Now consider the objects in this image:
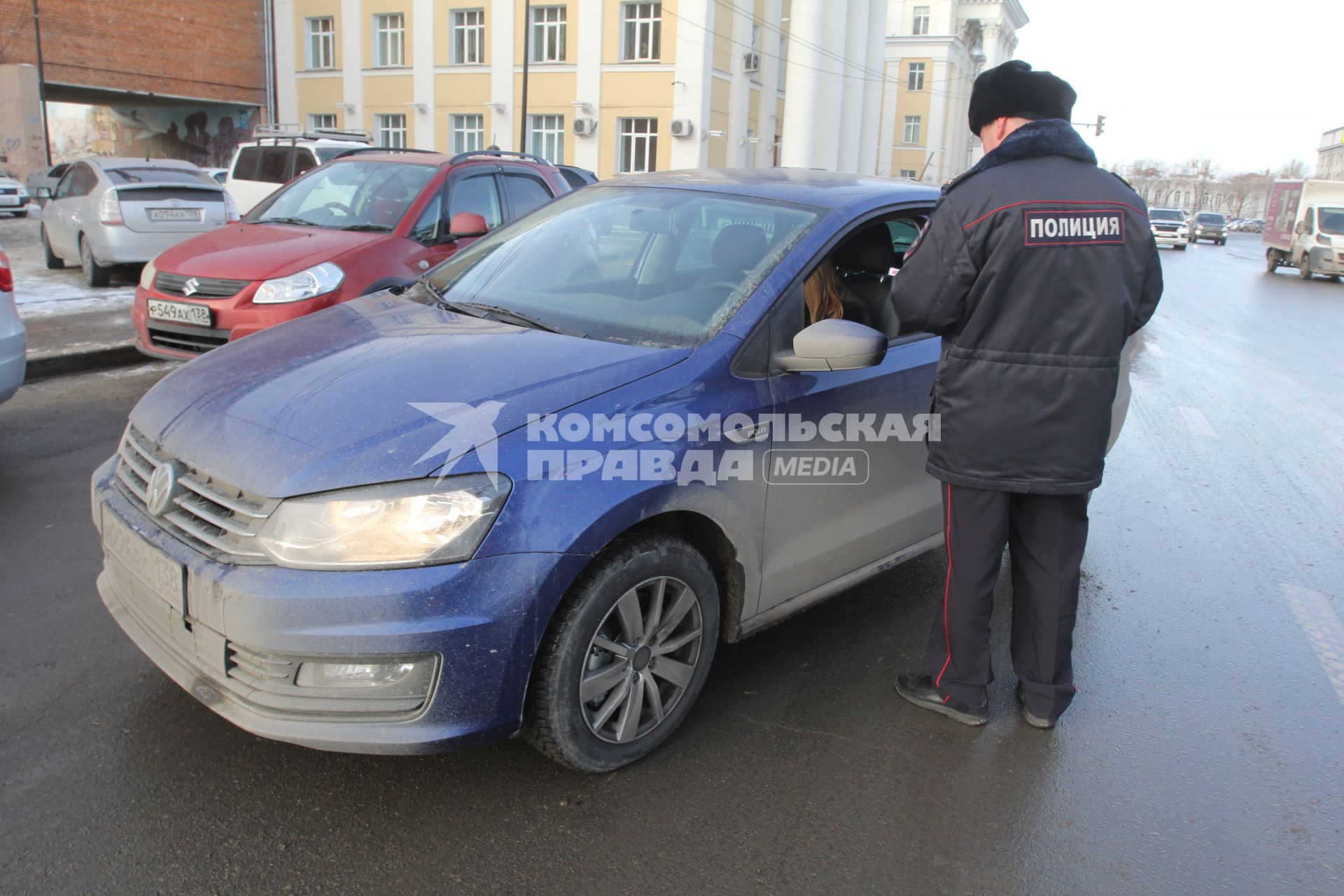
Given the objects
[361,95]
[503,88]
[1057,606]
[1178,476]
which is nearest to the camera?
[1057,606]

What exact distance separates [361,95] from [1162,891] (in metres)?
40.9

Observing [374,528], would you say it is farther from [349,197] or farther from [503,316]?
[349,197]

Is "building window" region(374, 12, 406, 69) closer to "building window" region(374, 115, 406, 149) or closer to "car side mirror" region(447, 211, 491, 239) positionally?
"building window" region(374, 115, 406, 149)

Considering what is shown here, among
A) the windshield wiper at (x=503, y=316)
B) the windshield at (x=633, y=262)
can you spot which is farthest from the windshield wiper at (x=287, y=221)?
the windshield wiper at (x=503, y=316)

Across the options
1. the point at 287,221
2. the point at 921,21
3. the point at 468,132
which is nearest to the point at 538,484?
the point at 287,221

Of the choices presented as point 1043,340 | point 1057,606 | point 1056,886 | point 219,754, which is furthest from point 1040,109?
point 219,754

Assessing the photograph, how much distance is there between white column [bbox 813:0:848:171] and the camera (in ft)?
131

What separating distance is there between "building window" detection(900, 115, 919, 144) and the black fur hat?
7253 centimetres

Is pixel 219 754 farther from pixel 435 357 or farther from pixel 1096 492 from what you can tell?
pixel 1096 492

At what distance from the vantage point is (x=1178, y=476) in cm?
632

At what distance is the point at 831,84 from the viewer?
4056cm

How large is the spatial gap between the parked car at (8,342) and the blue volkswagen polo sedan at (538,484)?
253cm

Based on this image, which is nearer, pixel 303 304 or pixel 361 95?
pixel 303 304

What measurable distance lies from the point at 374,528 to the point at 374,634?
0.81 feet
